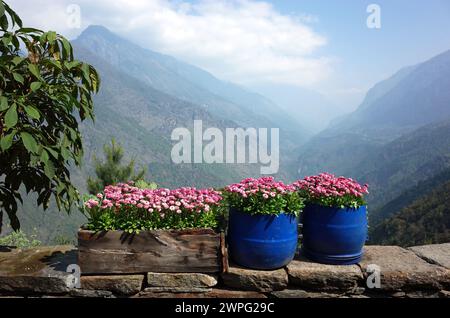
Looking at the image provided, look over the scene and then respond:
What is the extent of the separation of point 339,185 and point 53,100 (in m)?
2.66

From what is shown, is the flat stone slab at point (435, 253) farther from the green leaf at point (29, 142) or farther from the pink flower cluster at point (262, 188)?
the green leaf at point (29, 142)

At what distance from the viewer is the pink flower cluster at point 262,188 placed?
3.25m

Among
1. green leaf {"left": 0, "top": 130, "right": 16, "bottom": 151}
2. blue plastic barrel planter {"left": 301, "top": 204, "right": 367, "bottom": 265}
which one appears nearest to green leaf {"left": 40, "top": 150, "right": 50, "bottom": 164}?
green leaf {"left": 0, "top": 130, "right": 16, "bottom": 151}

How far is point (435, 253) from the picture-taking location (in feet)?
12.8

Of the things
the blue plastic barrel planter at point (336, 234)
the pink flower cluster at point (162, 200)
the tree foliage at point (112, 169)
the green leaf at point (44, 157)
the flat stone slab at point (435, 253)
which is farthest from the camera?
the tree foliage at point (112, 169)

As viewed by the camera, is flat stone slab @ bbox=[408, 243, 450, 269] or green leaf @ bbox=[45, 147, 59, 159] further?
flat stone slab @ bbox=[408, 243, 450, 269]

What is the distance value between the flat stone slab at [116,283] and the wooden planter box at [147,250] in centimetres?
5

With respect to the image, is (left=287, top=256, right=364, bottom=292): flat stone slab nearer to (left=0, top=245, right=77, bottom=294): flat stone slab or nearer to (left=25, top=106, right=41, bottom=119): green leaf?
(left=0, top=245, right=77, bottom=294): flat stone slab

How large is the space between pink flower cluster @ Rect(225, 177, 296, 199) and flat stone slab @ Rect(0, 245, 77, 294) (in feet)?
5.00

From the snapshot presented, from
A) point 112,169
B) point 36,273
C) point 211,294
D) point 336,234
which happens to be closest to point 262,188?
point 336,234

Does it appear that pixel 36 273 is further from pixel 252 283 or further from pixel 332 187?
pixel 332 187

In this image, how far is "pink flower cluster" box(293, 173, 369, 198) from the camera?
11.1ft

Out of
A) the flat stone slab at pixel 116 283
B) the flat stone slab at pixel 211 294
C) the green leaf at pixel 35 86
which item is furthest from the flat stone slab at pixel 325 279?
the green leaf at pixel 35 86
